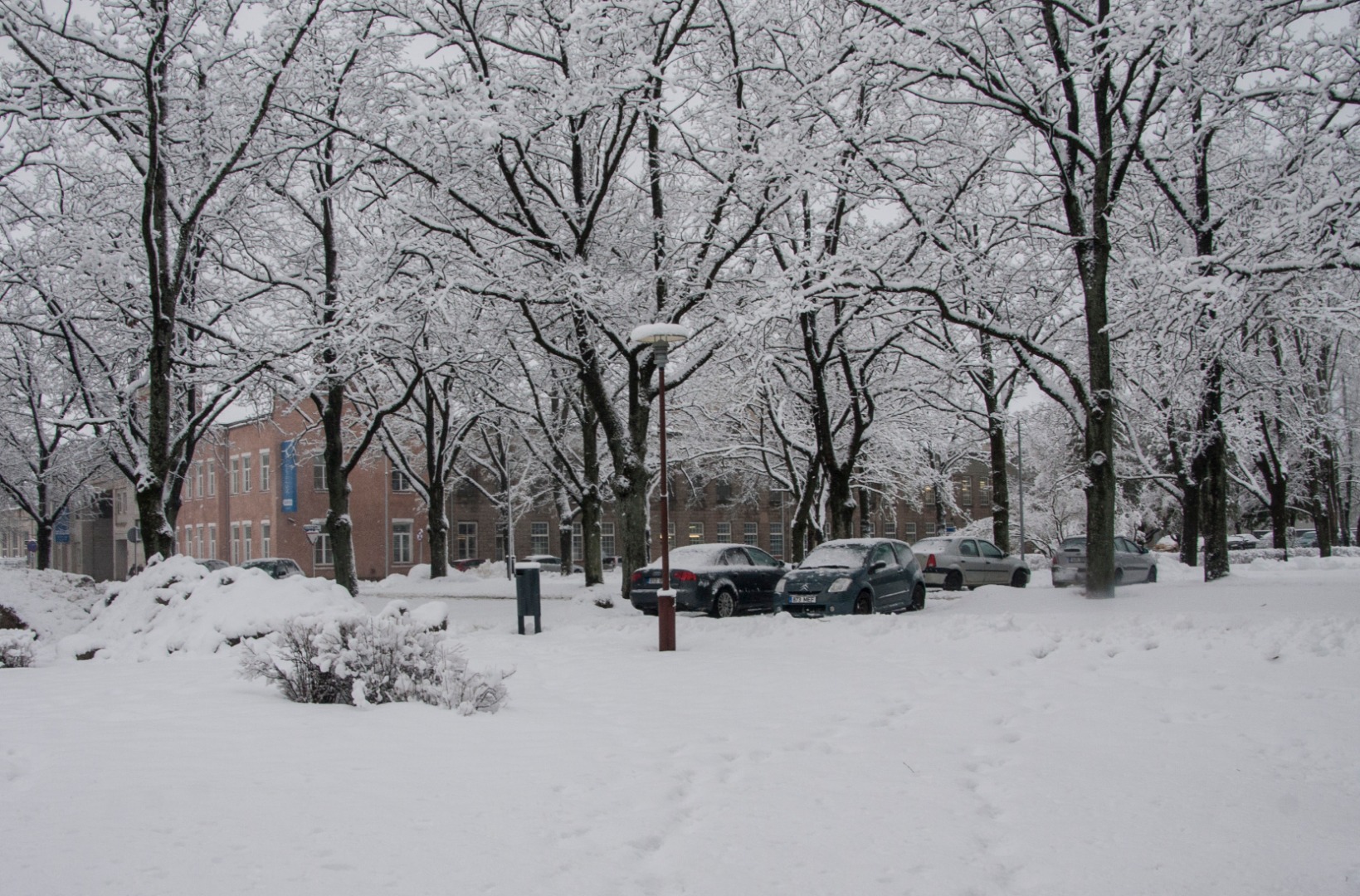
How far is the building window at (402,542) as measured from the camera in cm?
5422

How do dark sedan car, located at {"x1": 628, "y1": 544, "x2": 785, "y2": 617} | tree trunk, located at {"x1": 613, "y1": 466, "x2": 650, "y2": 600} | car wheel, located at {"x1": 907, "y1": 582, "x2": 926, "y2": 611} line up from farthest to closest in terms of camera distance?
tree trunk, located at {"x1": 613, "y1": 466, "x2": 650, "y2": 600} < dark sedan car, located at {"x1": 628, "y1": 544, "x2": 785, "y2": 617} < car wheel, located at {"x1": 907, "y1": 582, "x2": 926, "y2": 611}

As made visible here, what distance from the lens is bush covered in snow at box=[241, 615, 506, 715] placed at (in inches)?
280

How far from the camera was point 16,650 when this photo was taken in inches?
379

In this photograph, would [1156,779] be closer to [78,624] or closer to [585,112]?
[585,112]

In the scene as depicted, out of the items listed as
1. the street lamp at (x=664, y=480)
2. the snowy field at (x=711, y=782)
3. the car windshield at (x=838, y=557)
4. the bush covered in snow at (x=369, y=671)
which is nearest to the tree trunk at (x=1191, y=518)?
the car windshield at (x=838, y=557)

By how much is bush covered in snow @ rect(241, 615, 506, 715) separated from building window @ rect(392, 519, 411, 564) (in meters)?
48.4

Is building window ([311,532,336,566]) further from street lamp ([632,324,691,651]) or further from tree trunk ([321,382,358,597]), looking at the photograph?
street lamp ([632,324,691,651])

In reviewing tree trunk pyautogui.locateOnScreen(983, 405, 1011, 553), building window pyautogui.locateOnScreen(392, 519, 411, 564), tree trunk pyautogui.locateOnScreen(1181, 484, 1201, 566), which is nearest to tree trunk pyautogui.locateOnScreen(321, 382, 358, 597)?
tree trunk pyautogui.locateOnScreen(983, 405, 1011, 553)

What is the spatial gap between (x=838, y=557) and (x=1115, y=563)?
8.90 meters

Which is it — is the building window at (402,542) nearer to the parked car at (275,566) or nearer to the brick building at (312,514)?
the brick building at (312,514)

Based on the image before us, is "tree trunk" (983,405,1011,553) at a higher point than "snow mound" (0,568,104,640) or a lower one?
higher

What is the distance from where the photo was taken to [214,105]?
1764cm

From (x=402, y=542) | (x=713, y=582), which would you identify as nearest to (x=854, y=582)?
Answer: (x=713, y=582)

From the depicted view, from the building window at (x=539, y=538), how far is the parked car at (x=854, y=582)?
45611 mm
